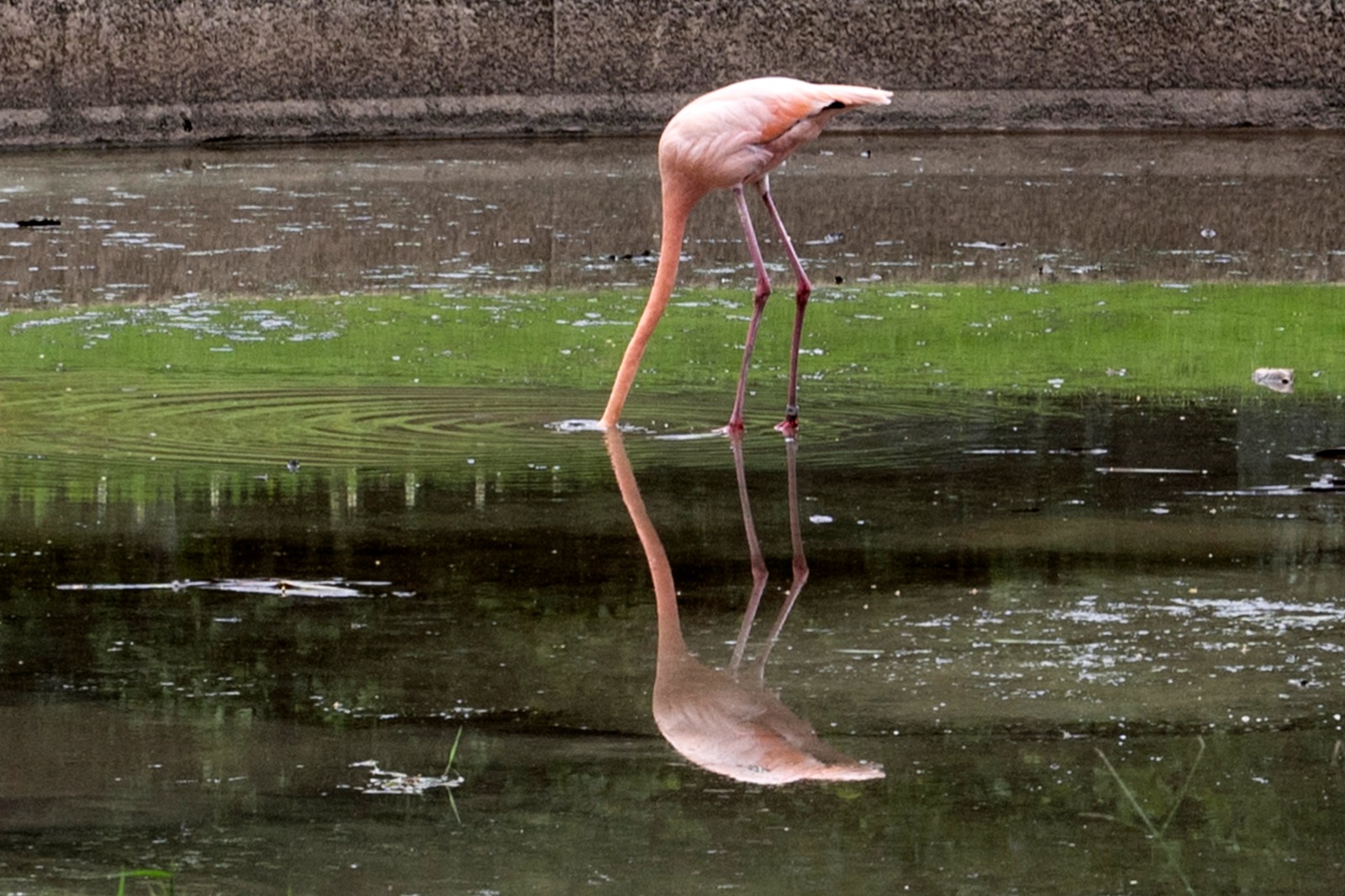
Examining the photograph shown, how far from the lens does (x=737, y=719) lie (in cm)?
454

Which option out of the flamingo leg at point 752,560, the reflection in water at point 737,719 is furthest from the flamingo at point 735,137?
the reflection in water at point 737,719

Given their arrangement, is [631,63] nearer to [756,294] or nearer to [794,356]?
[756,294]

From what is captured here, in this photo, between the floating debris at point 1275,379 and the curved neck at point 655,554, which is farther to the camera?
the floating debris at point 1275,379

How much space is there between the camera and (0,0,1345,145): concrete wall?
1886cm

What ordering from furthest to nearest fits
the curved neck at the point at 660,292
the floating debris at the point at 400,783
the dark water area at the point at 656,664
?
the curved neck at the point at 660,292 < the floating debris at the point at 400,783 < the dark water area at the point at 656,664

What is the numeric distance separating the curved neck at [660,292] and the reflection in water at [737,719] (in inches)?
89.4

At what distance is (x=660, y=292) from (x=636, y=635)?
10.8 ft

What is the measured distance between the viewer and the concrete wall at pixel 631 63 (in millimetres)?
18859

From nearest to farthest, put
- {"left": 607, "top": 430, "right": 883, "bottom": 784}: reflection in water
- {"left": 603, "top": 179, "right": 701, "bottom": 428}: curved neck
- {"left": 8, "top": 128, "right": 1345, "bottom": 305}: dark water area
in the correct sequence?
{"left": 607, "top": 430, "right": 883, "bottom": 784}: reflection in water → {"left": 603, "top": 179, "right": 701, "bottom": 428}: curved neck → {"left": 8, "top": 128, "right": 1345, "bottom": 305}: dark water area

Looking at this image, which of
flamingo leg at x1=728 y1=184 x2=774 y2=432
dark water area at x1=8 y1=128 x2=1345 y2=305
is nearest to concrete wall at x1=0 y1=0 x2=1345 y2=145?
dark water area at x1=8 y1=128 x2=1345 y2=305

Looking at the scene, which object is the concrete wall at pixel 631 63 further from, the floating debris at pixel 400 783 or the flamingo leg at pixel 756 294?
the floating debris at pixel 400 783

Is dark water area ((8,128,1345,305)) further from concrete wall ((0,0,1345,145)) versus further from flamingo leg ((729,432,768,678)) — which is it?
flamingo leg ((729,432,768,678))

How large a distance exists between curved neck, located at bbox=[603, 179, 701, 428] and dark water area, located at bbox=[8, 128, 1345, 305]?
10.8 feet

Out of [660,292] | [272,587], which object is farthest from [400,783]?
[660,292]
